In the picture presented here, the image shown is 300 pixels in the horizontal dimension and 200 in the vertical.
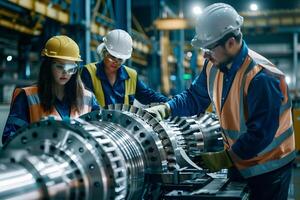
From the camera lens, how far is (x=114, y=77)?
3.25 meters

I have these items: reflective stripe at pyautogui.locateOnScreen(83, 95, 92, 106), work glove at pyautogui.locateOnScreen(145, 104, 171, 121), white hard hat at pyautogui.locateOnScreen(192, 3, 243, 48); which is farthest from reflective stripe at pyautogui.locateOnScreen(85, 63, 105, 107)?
white hard hat at pyautogui.locateOnScreen(192, 3, 243, 48)

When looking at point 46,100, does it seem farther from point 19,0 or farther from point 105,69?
point 19,0

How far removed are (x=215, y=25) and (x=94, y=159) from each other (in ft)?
2.84

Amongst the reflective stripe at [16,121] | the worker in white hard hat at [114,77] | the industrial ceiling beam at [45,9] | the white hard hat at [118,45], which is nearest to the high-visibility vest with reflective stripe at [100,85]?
the worker in white hard hat at [114,77]

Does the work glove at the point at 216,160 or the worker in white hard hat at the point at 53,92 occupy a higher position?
the worker in white hard hat at the point at 53,92

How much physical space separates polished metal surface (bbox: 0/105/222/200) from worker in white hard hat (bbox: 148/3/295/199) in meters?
0.21

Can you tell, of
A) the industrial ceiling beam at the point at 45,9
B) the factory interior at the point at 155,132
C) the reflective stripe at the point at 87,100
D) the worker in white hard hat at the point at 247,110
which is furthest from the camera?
the industrial ceiling beam at the point at 45,9

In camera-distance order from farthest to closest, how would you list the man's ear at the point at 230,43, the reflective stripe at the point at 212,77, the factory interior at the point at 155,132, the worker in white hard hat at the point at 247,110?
the reflective stripe at the point at 212,77 → the man's ear at the point at 230,43 → the worker in white hard hat at the point at 247,110 → the factory interior at the point at 155,132

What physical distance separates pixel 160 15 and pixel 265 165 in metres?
11.2

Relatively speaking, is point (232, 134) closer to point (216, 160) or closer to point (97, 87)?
point (216, 160)

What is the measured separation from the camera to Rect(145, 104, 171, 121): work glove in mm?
2293

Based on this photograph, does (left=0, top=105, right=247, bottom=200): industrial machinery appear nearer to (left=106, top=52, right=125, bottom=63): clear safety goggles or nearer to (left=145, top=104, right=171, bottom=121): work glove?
(left=145, top=104, right=171, bottom=121): work glove

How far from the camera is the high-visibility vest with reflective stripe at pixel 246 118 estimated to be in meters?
1.91

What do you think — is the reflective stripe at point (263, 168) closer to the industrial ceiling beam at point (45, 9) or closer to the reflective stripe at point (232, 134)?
the reflective stripe at point (232, 134)
